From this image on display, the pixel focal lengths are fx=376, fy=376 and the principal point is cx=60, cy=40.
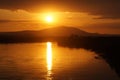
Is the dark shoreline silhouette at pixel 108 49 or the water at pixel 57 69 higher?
the dark shoreline silhouette at pixel 108 49

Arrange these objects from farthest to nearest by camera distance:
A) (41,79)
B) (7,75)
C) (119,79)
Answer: (7,75), (41,79), (119,79)

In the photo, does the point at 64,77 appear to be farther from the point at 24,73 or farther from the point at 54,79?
the point at 24,73

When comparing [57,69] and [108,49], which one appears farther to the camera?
[108,49]

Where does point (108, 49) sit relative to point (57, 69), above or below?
above

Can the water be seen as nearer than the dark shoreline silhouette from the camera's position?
Yes

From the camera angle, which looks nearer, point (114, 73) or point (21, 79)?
point (21, 79)

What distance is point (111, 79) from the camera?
34781 millimetres

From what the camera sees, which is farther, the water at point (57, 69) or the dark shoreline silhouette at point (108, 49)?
the dark shoreline silhouette at point (108, 49)

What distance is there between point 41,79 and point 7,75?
16.4 ft

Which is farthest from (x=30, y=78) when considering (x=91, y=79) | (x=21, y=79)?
(x=91, y=79)

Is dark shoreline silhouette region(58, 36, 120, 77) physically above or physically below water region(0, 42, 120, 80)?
above

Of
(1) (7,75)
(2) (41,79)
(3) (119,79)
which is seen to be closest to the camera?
(3) (119,79)

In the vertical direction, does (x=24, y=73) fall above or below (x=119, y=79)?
above

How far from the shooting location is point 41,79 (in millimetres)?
36250
